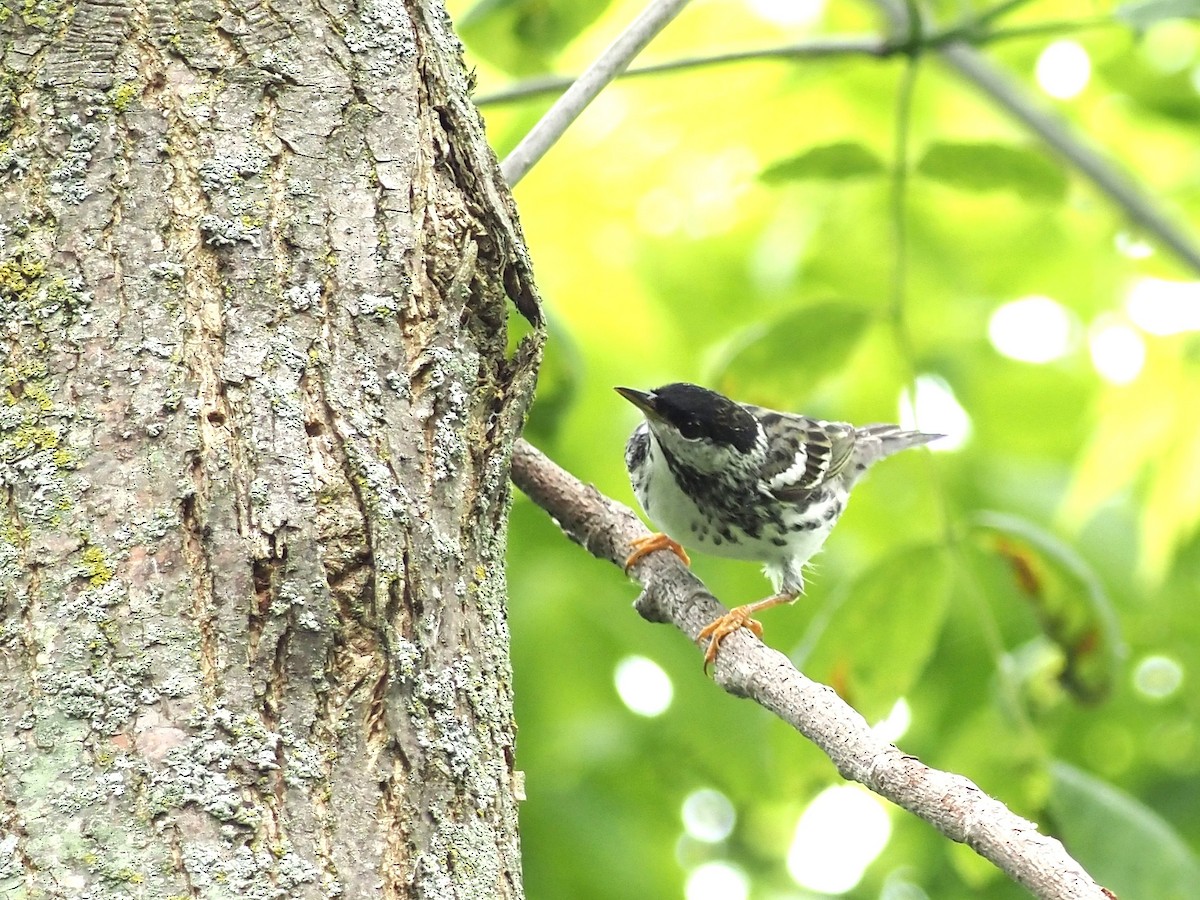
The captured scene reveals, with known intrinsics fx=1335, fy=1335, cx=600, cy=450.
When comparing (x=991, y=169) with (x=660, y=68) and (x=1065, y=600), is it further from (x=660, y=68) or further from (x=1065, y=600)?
(x=1065, y=600)

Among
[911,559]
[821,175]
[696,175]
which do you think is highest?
[696,175]

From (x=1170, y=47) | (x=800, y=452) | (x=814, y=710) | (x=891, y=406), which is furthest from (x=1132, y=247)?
(x=814, y=710)

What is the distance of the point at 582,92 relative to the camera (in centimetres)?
258

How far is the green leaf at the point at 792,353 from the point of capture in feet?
12.1

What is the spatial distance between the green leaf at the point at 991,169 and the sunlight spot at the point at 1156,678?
1.90m

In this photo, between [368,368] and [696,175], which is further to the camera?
→ [696,175]

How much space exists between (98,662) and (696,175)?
371 cm

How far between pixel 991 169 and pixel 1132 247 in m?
1.62

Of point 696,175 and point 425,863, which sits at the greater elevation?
point 696,175

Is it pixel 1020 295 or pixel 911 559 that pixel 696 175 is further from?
pixel 911 559

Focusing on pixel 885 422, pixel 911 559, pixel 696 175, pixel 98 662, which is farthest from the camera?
pixel 696 175

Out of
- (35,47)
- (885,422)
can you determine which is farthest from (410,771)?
(885,422)

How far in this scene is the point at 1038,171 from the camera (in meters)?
3.69

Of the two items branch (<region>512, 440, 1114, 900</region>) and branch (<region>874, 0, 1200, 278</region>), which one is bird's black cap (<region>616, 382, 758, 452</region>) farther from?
branch (<region>874, 0, 1200, 278</region>)
